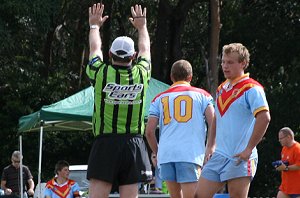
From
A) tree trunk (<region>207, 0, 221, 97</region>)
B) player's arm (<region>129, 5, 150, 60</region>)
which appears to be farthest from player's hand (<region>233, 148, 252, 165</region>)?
tree trunk (<region>207, 0, 221, 97</region>)

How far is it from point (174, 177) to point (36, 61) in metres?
22.8

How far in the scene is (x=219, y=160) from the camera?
7820 millimetres

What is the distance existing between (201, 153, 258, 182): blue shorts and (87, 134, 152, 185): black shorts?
589 mm

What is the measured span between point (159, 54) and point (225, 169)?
71.1 ft

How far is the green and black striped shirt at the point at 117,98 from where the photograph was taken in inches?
300

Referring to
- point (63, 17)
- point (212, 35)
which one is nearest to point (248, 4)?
point (212, 35)

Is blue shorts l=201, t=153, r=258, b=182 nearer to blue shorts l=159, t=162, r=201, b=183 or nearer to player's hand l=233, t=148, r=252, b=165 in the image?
player's hand l=233, t=148, r=252, b=165

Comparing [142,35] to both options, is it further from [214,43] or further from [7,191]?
[214,43]

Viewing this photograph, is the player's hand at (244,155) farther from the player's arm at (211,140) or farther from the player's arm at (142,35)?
the player's arm at (142,35)

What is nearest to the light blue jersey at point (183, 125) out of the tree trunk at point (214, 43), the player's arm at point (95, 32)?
the player's arm at point (95, 32)

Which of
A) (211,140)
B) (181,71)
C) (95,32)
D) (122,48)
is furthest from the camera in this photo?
(181,71)

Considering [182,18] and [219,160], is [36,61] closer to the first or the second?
[182,18]

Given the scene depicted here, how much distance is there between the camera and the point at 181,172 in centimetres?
884

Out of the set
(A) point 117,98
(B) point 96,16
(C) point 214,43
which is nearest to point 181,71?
(B) point 96,16
